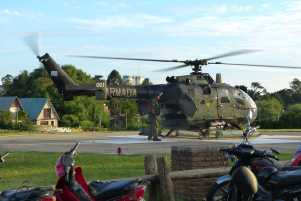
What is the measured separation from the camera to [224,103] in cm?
3219

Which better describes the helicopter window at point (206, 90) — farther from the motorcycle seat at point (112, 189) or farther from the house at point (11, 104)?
the house at point (11, 104)

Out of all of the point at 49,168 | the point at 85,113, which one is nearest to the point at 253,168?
the point at 49,168

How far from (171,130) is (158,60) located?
4714mm

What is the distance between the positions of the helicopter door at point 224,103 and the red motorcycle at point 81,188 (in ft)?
79.9

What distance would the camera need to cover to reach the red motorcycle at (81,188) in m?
7.46

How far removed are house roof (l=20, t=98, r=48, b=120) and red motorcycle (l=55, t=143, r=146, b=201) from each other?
91.8 m

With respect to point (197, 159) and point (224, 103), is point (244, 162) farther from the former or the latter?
point (224, 103)

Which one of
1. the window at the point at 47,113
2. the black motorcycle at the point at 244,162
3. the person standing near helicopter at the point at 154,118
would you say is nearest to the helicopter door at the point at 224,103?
the person standing near helicopter at the point at 154,118

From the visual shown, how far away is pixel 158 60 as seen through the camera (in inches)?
1158

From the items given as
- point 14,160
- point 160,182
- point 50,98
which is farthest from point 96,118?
point 160,182

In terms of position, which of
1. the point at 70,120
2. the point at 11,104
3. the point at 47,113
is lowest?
the point at 70,120

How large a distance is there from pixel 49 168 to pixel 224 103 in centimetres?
1620

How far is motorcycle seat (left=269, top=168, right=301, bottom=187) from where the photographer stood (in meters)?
9.13

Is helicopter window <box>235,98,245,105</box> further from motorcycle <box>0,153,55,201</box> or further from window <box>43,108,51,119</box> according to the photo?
window <box>43,108,51,119</box>
